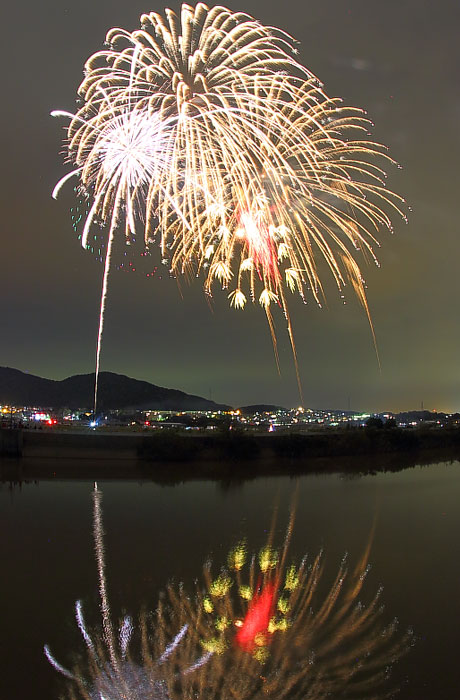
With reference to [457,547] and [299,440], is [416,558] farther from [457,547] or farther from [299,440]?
[299,440]

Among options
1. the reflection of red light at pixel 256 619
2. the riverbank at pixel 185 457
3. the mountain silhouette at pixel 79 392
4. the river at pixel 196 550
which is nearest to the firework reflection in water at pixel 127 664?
the river at pixel 196 550

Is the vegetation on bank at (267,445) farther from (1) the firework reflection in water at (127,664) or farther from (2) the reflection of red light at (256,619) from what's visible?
(1) the firework reflection in water at (127,664)

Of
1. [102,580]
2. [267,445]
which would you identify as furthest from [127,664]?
[267,445]

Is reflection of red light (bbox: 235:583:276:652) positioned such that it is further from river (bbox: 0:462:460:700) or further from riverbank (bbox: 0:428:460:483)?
riverbank (bbox: 0:428:460:483)

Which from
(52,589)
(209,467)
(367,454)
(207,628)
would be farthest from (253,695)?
(367,454)

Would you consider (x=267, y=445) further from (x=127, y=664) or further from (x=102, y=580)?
(x=127, y=664)

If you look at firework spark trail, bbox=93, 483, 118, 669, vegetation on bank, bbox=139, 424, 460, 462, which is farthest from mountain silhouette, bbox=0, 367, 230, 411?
firework spark trail, bbox=93, 483, 118, 669

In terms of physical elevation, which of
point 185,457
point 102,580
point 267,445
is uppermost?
point 267,445
